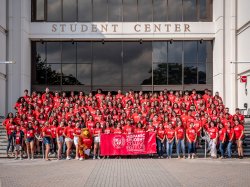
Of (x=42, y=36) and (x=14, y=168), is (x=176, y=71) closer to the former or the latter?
(x=42, y=36)

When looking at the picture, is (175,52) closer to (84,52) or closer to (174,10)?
(174,10)

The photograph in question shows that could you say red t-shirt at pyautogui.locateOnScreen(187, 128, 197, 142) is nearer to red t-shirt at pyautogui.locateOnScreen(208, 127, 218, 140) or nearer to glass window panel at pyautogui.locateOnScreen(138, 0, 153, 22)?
red t-shirt at pyautogui.locateOnScreen(208, 127, 218, 140)

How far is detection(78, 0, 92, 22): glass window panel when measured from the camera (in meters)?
31.9

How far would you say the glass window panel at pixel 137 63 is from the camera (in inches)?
1249

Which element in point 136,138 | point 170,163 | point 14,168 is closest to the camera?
point 14,168

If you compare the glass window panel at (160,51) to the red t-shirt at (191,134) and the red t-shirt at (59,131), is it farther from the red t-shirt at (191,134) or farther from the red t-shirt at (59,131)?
the red t-shirt at (59,131)

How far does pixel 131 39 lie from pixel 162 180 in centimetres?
1909

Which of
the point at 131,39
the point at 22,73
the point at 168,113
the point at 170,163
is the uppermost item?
the point at 131,39

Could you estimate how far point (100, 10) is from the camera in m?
32.0

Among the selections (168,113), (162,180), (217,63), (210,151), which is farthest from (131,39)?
(162,180)

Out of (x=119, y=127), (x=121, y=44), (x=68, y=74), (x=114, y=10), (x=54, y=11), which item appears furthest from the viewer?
(x=121, y=44)

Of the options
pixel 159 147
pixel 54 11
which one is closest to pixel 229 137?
pixel 159 147

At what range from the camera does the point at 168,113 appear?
22.5m

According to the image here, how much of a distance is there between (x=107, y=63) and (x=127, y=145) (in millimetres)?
11663
